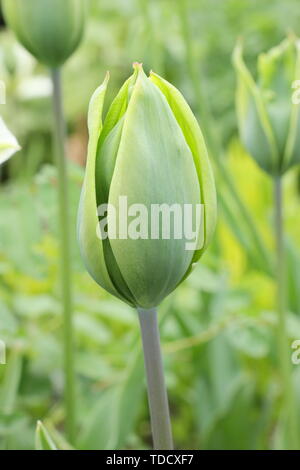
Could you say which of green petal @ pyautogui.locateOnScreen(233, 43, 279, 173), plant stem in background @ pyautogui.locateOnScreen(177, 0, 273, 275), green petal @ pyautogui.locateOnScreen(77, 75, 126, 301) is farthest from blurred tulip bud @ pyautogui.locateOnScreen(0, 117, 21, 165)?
plant stem in background @ pyautogui.locateOnScreen(177, 0, 273, 275)

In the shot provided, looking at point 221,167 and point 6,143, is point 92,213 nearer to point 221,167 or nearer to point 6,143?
point 6,143

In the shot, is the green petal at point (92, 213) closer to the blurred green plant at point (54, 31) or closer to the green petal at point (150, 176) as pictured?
the green petal at point (150, 176)

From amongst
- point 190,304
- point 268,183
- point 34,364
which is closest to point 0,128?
point 34,364

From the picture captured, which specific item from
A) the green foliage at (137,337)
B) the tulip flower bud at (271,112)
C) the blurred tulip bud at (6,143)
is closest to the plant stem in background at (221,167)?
the green foliage at (137,337)

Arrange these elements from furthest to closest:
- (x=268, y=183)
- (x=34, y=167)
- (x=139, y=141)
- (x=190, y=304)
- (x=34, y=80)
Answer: (x=34, y=80), (x=34, y=167), (x=268, y=183), (x=190, y=304), (x=139, y=141)

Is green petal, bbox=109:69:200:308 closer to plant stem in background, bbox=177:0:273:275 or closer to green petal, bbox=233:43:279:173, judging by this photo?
green petal, bbox=233:43:279:173

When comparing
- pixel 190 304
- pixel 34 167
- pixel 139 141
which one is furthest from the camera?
pixel 34 167

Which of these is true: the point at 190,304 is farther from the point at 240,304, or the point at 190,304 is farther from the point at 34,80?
the point at 34,80
